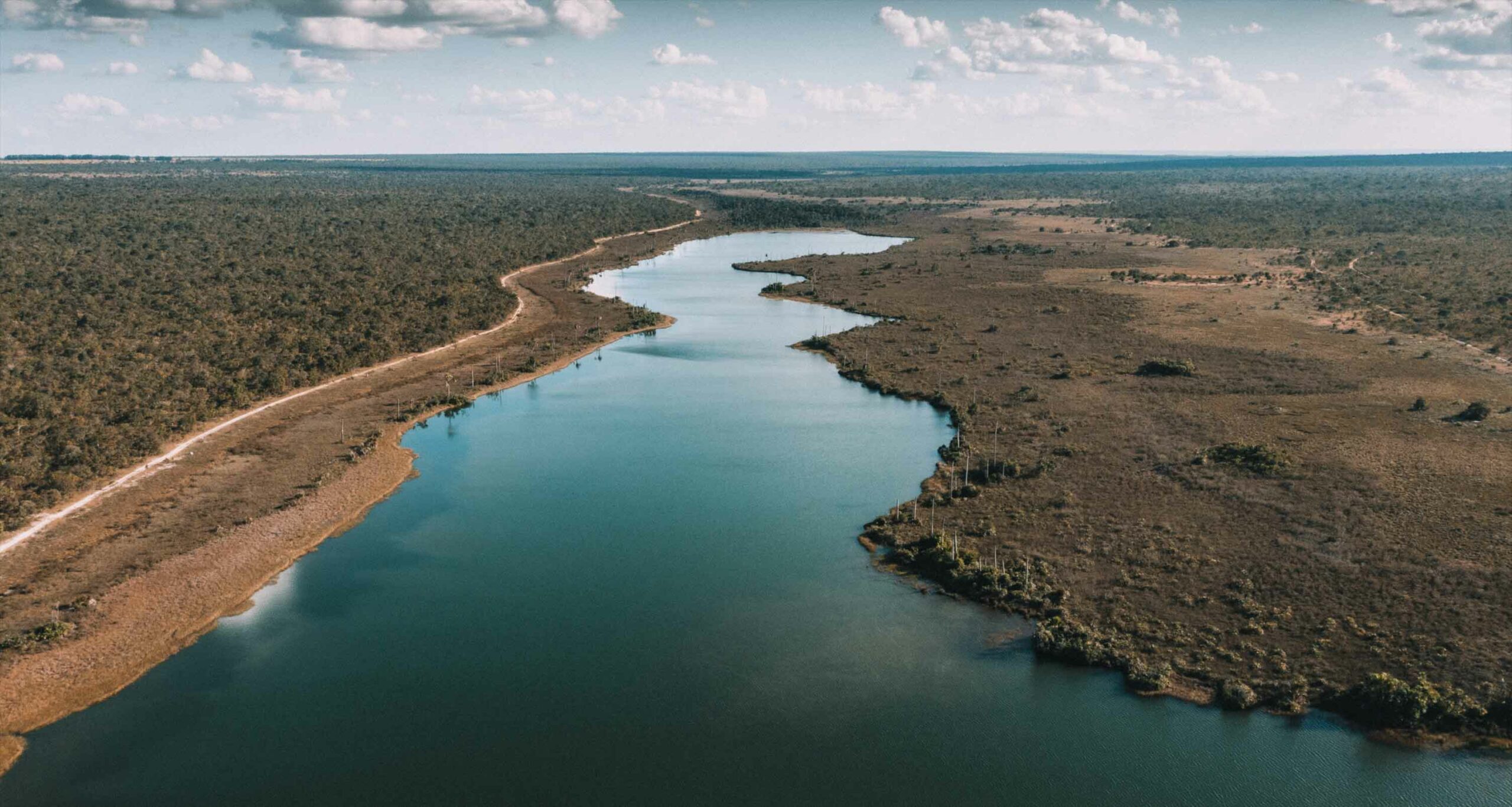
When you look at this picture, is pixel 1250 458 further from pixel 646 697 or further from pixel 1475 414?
pixel 646 697

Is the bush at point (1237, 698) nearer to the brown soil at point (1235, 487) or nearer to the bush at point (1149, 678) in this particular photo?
the brown soil at point (1235, 487)

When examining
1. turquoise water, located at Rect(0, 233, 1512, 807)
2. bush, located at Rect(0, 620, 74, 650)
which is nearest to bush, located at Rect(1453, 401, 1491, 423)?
turquoise water, located at Rect(0, 233, 1512, 807)

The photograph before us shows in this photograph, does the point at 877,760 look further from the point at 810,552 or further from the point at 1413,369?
the point at 1413,369

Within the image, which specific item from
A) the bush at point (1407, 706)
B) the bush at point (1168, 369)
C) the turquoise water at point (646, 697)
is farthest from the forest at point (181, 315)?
the bush at point (1168, 369)

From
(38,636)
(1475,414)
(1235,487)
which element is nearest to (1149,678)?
(1235,487)

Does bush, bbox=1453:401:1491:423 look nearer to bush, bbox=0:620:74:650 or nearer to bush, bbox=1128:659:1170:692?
bush, bbox=1128:659:1170:692

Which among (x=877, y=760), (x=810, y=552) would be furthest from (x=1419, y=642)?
(x=810, y=552)

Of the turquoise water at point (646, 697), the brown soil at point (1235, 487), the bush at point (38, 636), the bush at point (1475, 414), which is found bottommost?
the turquoise water at point (646, 697)
